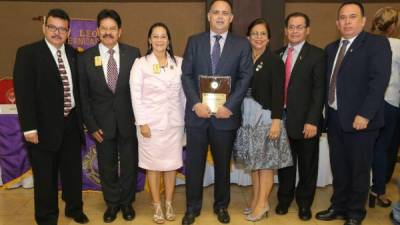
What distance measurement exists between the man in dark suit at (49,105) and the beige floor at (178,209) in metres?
0.48

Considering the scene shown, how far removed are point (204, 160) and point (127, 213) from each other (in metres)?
0.79

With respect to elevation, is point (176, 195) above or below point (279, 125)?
below

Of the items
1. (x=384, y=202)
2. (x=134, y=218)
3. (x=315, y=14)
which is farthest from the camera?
(x=315, y=14)

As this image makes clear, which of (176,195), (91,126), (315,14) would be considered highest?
(315,14)

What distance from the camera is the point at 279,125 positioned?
9.41 feet

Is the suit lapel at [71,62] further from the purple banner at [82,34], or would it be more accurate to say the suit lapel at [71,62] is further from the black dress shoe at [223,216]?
the black dress shoe at [223,216]

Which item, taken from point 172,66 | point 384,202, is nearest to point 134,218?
point 172,66

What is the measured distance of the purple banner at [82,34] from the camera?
4102 mm

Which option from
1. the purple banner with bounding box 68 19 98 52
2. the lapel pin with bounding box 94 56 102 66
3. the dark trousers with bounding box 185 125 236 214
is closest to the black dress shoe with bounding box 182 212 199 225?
the dark trousers with bounding box 185 125 236 214

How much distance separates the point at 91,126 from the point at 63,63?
0.51 m

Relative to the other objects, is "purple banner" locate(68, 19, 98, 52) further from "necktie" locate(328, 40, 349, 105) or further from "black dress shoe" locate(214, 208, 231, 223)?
"necktie" locate(328, 40, 349, 105)

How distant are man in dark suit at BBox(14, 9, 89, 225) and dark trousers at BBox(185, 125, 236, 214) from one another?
0.90 m

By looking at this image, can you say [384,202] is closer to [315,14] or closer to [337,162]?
[337,162]

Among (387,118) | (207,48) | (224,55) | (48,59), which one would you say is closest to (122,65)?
(48,59)
